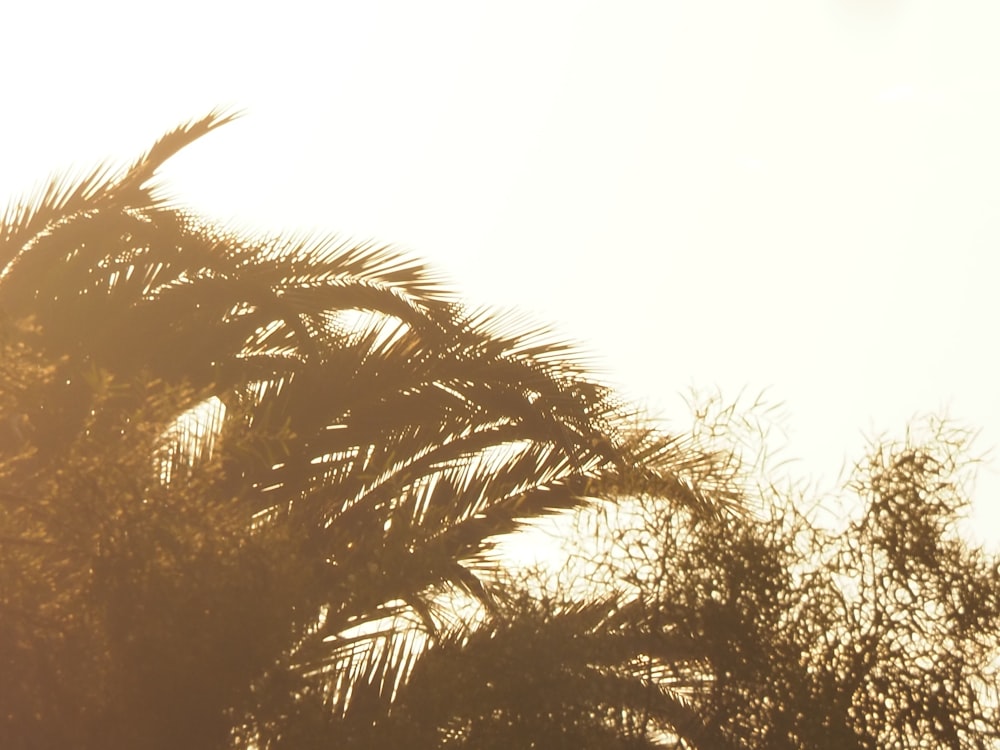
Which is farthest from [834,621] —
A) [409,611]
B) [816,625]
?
[409,611]

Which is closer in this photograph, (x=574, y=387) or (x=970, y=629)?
(x=970, y=629)

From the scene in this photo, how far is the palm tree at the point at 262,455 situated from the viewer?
5945 millimetres

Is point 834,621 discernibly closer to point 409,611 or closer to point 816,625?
point 816,625

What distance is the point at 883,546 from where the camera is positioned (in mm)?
6301

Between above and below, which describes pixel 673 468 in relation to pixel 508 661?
above

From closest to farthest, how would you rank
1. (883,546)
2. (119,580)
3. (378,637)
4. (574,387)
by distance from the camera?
(119,580) → (883,546) → (378,637) → (574,387)

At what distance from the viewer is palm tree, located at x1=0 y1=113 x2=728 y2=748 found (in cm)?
595

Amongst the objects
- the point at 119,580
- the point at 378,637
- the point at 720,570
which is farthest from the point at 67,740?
the point at 720,570

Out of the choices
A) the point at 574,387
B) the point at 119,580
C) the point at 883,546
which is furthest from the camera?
the point at 574,387

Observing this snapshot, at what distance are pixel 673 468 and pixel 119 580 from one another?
3197mm

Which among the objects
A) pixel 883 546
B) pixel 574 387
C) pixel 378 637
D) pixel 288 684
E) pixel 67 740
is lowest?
pixel 67 740

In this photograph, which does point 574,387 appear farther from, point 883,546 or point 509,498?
point 883,546

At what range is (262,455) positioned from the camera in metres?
8.22

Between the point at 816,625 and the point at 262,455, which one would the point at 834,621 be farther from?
the point at 262,455
